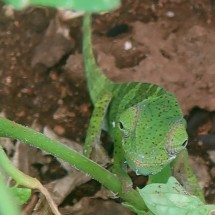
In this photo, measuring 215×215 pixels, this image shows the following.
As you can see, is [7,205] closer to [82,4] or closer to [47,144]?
[82,4]

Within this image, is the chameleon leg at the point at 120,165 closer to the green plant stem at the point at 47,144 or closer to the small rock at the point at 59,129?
the green plant stem at the point at 47,144

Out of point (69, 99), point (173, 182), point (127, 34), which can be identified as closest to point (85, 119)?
point (69, 99)

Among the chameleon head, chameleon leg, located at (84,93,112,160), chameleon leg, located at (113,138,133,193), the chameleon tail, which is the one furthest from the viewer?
the chameleon tail

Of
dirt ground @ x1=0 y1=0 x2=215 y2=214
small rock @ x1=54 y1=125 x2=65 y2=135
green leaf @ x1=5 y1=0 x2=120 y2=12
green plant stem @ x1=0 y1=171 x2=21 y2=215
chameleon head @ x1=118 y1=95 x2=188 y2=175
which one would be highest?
green leaf @ x1=5 y1=0 x2=120 y2=12

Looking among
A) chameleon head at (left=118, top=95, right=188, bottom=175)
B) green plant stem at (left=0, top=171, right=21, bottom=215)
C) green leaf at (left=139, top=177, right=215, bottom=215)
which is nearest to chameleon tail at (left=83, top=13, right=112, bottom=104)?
chameleon head at (left=118, top=95, right=188, bottom=175)

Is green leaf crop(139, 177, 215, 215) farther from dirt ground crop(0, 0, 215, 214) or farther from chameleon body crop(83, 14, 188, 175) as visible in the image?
dirt ground crop(0, 0, 215, 214)

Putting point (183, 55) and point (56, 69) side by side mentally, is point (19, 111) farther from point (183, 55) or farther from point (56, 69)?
point (183, 55)
